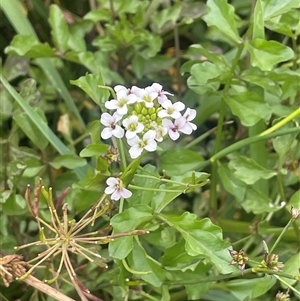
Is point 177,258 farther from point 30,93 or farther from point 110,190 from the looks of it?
point 30,93

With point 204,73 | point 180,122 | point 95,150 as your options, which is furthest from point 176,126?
point 204,73

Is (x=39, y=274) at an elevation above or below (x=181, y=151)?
below

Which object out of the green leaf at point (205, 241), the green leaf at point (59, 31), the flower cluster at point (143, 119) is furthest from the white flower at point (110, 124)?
the green leaf at point (59, 31)

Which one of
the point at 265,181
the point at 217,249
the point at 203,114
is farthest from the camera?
the point at 203,114

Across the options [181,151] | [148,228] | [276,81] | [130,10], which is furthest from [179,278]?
[130,10]

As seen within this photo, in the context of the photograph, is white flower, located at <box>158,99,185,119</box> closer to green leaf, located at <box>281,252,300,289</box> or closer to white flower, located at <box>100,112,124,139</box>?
white flower, located at <box>100,112,124,139</box>

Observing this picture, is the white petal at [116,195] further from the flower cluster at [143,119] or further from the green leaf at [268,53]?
the green leaf at [268,53]

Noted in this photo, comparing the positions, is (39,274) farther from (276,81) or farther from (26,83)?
(276,81)
